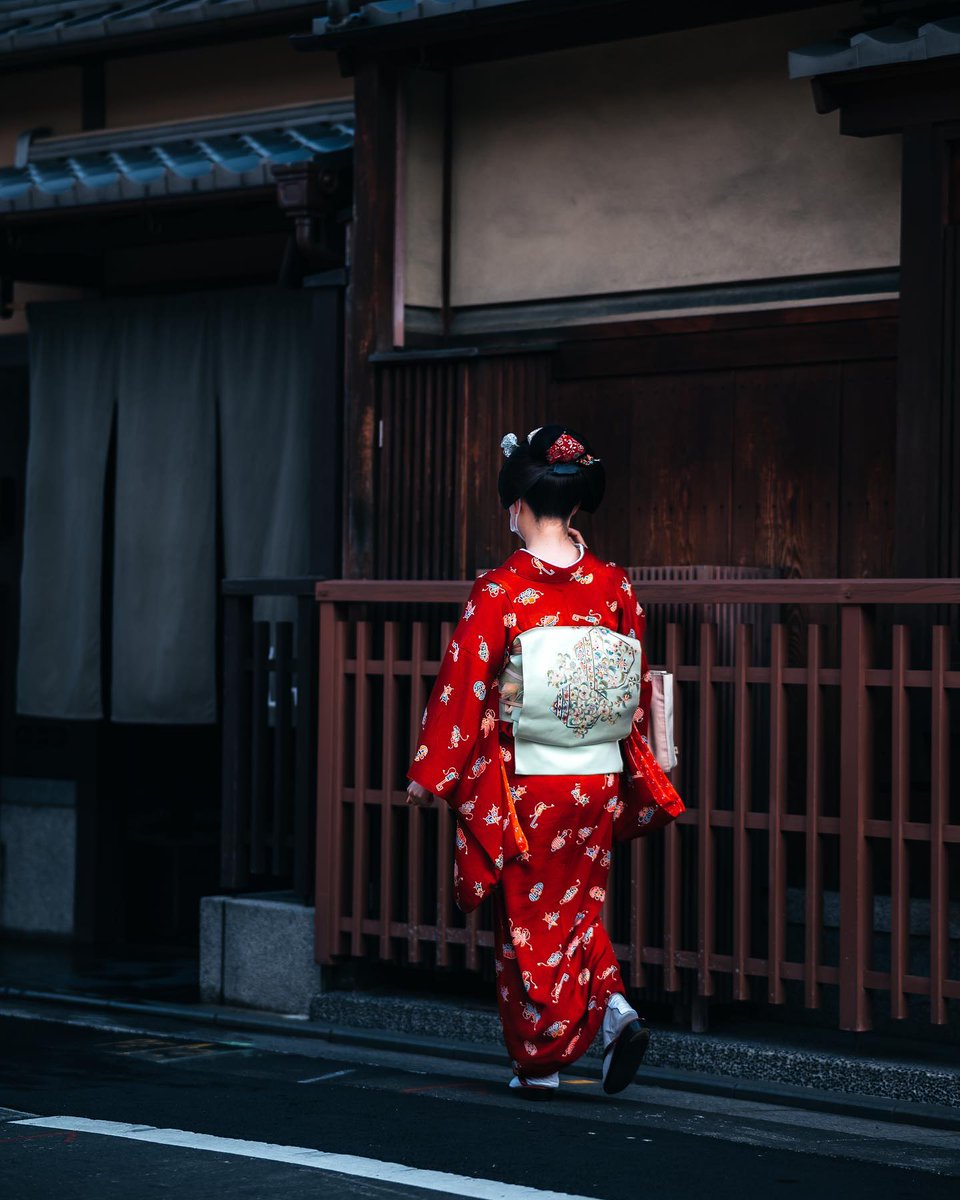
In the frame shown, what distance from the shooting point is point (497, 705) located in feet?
22.4

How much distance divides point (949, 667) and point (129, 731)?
546 cm

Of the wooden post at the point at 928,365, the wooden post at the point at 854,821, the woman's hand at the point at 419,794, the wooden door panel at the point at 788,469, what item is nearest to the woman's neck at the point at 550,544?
the woman's hand at the point at 419,794

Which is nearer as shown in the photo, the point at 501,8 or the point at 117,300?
the point at 501,8

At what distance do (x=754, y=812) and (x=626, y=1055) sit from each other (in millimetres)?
1111

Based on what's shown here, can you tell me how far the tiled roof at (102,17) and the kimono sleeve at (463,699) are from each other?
421 cm

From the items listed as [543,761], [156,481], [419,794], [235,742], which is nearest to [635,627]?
[543,761]

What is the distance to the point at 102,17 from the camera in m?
10.4

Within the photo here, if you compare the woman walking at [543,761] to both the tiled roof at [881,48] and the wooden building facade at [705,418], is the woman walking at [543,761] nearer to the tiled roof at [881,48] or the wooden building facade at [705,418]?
the wooden building facade at [705,418]

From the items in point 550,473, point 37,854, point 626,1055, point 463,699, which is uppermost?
point 550,473

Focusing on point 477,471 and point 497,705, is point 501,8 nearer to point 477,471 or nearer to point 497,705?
point 477,471

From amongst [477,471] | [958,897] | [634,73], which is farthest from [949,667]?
[634,73]

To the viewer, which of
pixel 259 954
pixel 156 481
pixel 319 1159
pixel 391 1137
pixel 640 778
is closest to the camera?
pixel 319 1159

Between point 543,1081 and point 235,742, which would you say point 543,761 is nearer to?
point 543,1081

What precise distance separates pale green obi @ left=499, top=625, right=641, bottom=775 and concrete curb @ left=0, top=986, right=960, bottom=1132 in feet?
3.93
